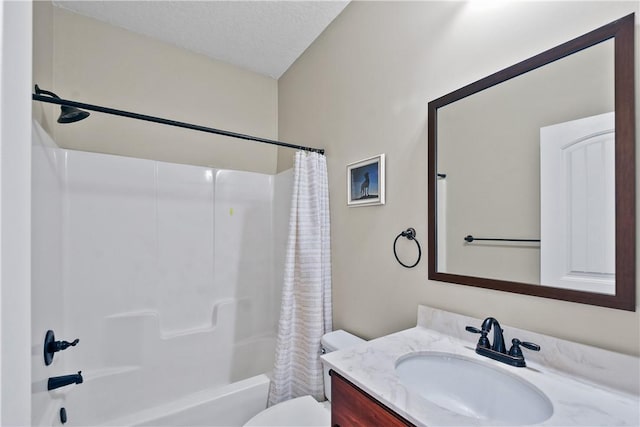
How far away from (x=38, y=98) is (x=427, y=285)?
1750 millimetres

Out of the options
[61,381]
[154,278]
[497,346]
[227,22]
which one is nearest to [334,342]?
[497,346]

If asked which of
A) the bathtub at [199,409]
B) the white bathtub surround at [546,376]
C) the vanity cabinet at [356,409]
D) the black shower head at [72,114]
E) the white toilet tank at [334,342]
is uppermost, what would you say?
the black shower head at [72,114]

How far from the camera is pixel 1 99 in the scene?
0.31m

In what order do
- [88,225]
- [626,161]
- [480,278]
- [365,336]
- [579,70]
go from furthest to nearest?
1. [88,225]
2. [365,336]
3. [480,278]
4. [579,70]
5. [626,161]

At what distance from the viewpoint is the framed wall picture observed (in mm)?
1506

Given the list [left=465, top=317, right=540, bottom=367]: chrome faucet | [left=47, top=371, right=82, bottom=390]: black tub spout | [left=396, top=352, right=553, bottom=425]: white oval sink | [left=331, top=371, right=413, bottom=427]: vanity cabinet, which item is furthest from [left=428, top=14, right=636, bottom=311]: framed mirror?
[left=47, top=371, right=82, bottom=390]: black tub spout

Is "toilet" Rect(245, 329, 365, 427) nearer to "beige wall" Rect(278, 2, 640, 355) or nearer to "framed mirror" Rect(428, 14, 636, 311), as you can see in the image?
"beige wall" Rect(278, 2, 640, 355)

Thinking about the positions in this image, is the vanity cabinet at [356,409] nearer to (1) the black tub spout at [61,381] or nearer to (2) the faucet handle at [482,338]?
(2) the faucet handle at [482,338]

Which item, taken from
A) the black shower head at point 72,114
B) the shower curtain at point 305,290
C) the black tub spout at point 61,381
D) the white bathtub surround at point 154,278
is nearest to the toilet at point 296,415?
the shower curtain at point 305,290

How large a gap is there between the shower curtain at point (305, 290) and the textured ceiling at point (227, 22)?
930 mm

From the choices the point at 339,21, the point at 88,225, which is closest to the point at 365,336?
the point at 88,225

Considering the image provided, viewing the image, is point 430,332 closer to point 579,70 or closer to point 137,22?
point 579,70

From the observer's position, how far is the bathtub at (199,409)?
148 centimetres

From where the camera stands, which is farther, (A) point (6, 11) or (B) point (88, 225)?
(B) point (88, 225)
